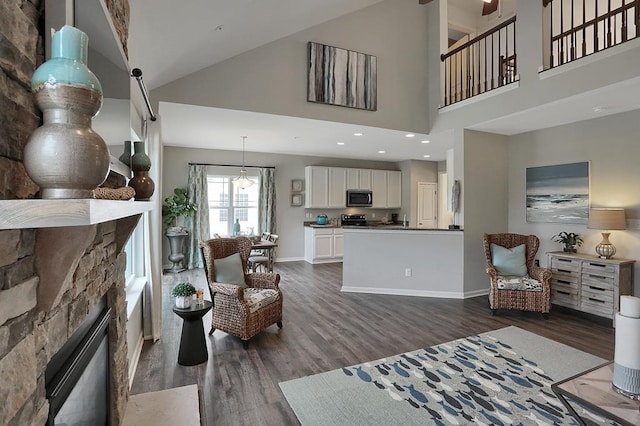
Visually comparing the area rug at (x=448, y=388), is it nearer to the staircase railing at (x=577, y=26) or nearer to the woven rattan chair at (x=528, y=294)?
the woven rattan chair at (x=528, y=294)

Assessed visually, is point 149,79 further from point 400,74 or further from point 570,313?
point 570,313

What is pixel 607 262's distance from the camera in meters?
3.89

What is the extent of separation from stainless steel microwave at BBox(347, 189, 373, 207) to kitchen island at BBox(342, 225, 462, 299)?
120 inches

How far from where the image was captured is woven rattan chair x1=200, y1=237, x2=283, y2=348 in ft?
10.6

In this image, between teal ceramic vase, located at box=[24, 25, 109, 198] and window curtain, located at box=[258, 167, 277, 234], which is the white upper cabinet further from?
teal ceramic vase, located at box=[24, 25, 109, 198]

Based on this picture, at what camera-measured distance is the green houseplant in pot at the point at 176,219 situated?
6.54 m

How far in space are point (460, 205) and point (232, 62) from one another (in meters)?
3.88

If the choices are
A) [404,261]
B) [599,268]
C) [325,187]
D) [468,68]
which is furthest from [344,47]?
[599,268]

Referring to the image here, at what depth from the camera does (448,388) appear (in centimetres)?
252

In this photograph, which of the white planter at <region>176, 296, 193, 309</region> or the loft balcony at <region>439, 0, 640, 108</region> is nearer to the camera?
the white planter at <region>176, 296, 193, 309</region>

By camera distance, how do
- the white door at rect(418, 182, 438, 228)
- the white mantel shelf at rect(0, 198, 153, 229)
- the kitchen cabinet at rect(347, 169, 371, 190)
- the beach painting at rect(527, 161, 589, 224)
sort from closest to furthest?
the white mantel shelf at rect(0, 198, 153, 229)
the beach painting at rect(527, 161, 589, 224)
the kitchen cabinet at rect(347, 169, 371, 190)
the white door at rect(418, 182, 438, 228)

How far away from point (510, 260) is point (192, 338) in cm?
402

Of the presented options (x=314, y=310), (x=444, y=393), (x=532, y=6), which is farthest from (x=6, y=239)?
(x=532, y=6)

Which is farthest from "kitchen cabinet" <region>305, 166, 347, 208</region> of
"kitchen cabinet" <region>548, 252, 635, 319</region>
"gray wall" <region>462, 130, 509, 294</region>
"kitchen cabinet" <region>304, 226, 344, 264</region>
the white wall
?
"kitchen cabinet" <region>548, 252, 635, 319</region>
